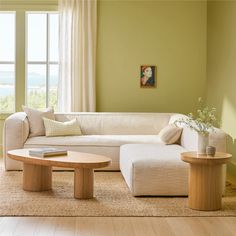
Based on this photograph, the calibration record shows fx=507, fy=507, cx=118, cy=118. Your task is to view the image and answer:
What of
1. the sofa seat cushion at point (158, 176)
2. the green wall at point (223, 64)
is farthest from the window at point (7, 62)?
the sofa seat cushion at point (158, 176)

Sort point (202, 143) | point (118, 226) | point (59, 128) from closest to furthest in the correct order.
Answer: point (118, 226)
point (202, 143)
point (59, 128)

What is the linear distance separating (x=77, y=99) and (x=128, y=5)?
169cm

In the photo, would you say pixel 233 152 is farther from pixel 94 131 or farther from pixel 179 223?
pixel 179 223

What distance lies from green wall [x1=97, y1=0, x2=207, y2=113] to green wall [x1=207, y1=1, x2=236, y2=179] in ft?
0.85

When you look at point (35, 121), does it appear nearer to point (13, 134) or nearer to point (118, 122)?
point (13, 134)

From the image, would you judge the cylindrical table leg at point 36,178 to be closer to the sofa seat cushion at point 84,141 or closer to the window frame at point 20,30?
the sofa seat cushion at point 84,141

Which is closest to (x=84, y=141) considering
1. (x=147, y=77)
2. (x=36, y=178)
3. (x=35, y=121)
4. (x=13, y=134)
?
(x=35, y=121)

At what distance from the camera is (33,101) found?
8.16m

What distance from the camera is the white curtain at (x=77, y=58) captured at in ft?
25.9

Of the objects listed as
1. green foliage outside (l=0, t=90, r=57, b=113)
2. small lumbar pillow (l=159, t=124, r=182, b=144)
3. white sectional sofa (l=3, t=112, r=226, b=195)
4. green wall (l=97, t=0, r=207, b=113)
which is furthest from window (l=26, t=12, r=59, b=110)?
small lumbar pillow (l=159, t=124, r=182, b=144)

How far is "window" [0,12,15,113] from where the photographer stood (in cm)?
809

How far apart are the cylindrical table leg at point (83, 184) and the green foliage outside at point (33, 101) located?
331 cm

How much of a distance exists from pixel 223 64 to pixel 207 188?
9.57ft

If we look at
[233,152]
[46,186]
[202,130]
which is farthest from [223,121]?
[46,186]
